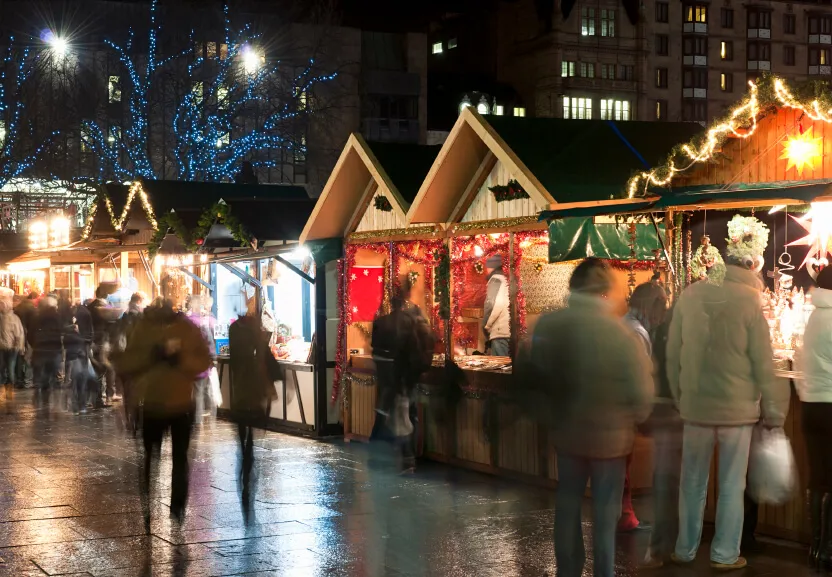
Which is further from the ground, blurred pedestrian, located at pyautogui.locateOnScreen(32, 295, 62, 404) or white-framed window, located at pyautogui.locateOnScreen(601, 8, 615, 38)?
white-framed window, located at pyautogui.locateOnScreen(601, 8, 615, 38)

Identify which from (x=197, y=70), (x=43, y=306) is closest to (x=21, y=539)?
(x=43, y=306)

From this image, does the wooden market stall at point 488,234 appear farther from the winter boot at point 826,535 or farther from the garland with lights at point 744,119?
the winter boot at point 826,535

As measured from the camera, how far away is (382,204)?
1390 cm

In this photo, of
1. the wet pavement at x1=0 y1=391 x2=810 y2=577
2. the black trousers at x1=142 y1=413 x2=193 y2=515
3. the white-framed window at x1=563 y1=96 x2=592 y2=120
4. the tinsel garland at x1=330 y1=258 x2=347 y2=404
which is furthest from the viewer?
the white-framed window at x1=563 y1=96 x2=592 y2=120

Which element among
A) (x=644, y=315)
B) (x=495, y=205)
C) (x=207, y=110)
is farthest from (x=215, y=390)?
(x=207, y=110)

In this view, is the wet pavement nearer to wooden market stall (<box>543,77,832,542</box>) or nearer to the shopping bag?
wooden market stall (<box>543,77,832,542</box>)

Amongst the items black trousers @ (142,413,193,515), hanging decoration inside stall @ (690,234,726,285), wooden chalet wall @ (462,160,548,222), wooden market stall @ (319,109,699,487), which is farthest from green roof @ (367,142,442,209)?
black trousers @ (142,413,193,515)

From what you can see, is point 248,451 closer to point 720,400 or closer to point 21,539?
point 21,539

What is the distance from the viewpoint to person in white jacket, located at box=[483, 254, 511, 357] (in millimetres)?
13953

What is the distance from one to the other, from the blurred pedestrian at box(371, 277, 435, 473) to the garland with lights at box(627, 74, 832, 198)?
2652 mm

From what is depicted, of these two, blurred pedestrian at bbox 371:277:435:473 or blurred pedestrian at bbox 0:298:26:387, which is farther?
blurred pedestrian at bbox 0:298:26:387

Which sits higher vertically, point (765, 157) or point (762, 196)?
point (765, 157)

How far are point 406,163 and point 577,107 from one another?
188ft

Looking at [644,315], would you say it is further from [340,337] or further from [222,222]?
[222,222]
